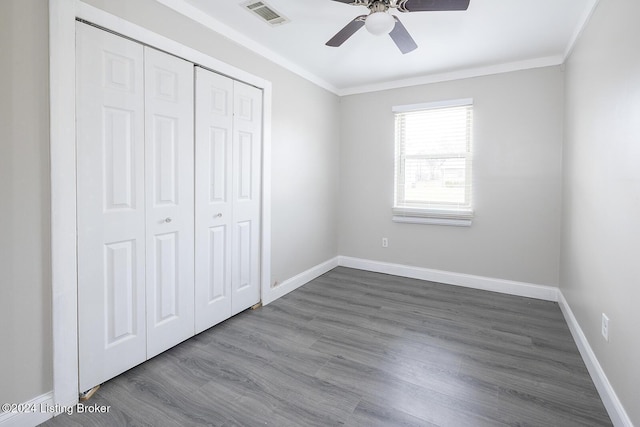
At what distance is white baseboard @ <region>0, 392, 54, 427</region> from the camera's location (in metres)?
1.55

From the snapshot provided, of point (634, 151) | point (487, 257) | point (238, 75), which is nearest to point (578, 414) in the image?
point (634, 151)

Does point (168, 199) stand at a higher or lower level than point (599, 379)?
higher

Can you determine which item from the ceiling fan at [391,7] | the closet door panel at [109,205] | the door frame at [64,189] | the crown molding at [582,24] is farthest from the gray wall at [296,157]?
the crown molding at [582,24]

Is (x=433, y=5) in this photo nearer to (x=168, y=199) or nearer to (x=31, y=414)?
(x=168, y=199)

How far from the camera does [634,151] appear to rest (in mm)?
1537

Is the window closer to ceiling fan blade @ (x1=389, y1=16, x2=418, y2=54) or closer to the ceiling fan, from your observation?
ceiling fan blade @ (x1=389, y1=16, x2=418, y2=54)

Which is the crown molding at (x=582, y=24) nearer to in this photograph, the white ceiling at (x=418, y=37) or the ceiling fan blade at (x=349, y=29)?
the white ceiling at (x=418, y=37)

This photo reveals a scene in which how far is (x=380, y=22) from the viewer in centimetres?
197

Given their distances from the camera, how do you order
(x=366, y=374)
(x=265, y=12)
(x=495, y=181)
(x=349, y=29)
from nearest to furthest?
(x=366, y=374)
(x=349, y=29)
(x=265, y=12)
(x=495, y=181)

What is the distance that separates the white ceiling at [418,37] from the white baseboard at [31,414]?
2.52 metres

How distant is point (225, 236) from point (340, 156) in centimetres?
Result: 238

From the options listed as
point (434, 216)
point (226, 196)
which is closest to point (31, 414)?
point (226, 196)

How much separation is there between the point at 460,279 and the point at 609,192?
2215 millimetres

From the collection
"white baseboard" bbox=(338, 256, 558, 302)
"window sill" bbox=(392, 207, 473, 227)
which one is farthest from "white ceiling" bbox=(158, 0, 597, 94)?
"white baseboard" bbox=(338, 256, 558, 302)
